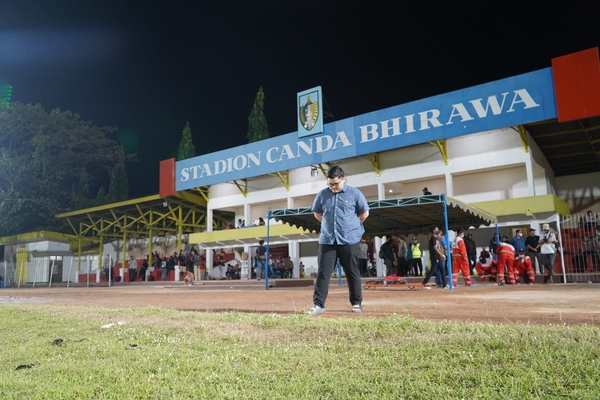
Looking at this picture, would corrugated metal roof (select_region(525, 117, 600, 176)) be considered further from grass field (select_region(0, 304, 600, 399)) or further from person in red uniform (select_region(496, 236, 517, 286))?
grass field (select_region(0, 304, 600, 399))

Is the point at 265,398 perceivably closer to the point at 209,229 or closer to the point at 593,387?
the point at 593,387

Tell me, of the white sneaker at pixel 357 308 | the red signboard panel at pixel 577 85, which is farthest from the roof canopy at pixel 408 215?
the white sneaker at pixel 357 308

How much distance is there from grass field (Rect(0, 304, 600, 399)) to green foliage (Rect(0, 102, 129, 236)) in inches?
1548

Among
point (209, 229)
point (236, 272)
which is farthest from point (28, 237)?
point (236, 272)

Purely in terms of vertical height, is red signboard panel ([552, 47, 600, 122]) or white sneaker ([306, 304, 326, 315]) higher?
red signboard panel ([552, 47, 600, 122])

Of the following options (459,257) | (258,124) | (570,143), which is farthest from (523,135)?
(258,124)

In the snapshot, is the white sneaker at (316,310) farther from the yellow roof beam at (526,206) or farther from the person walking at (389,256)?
the yellow roof beam at (526,206)

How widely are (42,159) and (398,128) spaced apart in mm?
31877

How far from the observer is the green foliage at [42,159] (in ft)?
129

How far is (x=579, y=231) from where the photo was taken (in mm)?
15055

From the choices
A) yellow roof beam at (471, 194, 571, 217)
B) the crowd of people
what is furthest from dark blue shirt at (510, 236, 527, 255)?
yellow roof beam at (471, 194, 571, 217)

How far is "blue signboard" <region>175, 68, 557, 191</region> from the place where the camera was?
19.3 meters

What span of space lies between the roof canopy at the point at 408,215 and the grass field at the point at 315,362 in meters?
8.58

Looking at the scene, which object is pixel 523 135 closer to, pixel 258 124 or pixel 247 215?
pixel 247 215
